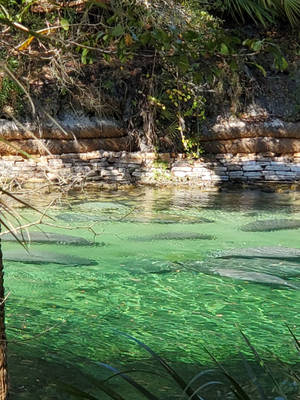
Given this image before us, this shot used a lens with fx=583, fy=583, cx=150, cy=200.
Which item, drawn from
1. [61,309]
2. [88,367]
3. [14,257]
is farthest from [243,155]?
[88,367]

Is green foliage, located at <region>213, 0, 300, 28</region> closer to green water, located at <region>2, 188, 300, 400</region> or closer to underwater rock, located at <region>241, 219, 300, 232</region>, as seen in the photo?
underwater rock, located at <region>241, 219, 300, 232</region>

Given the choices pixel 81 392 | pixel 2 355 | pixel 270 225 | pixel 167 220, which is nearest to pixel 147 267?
pixel 167 220

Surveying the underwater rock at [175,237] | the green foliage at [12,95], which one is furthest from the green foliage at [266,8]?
the underwater rock at [175,237]

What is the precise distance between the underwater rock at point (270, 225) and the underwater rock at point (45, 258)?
2.16 metres

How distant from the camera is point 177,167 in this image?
10094 mm

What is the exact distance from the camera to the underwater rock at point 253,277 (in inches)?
160

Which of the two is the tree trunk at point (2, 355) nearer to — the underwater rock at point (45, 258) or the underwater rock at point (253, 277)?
the underwater rock at point (253, 277)

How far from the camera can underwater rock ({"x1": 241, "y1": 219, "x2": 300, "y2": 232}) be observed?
6175 millimetres

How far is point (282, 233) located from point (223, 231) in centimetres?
60

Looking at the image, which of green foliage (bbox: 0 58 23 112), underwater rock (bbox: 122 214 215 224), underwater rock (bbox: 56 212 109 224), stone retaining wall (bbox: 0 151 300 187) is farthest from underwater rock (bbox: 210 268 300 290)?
green foliage (bbox: 0 58 23 112)

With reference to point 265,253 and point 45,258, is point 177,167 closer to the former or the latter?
point 265,253

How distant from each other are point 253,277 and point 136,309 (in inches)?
42.0

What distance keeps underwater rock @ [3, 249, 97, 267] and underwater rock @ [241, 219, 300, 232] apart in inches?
85.2

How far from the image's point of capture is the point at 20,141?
9.63 m
